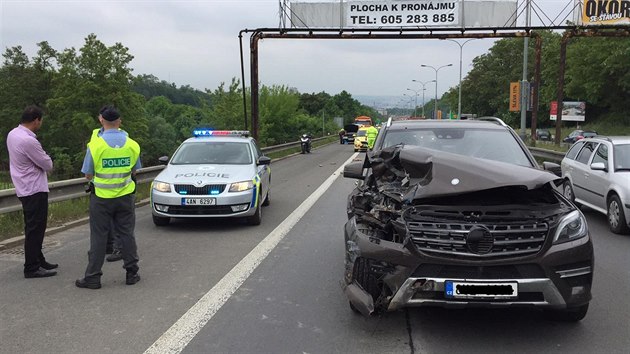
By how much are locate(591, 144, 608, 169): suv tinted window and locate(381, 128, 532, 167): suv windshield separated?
414 centimetres

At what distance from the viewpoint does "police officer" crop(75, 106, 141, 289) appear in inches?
221

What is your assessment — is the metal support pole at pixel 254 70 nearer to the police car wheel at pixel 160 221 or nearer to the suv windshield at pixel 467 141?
the police car wheel at pixel 160 221

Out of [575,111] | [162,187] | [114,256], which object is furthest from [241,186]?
[575,111]

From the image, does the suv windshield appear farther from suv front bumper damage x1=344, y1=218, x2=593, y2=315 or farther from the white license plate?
the white license plate

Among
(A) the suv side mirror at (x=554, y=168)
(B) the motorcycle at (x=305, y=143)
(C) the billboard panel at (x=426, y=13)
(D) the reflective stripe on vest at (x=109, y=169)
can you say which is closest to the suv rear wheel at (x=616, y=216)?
(A) the suv side mirror at (x=554, y=168)

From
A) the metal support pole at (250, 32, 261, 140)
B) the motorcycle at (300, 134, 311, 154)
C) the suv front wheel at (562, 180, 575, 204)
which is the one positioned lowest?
the motorcycle at (300, 134, 311, 154)

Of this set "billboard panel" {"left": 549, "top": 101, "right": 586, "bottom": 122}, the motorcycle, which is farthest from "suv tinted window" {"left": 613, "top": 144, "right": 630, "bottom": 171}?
"billboard panel" {"left": 549, "top": 101, "right": 586, "bottom": 122}

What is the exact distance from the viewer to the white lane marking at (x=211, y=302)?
4.08 metres

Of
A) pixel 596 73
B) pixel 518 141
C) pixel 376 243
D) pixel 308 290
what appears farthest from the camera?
pixel 596 73

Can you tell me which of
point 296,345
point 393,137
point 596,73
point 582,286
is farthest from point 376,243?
point 596,73

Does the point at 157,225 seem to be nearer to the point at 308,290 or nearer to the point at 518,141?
the point at 308,290

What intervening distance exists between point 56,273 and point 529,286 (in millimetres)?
4976

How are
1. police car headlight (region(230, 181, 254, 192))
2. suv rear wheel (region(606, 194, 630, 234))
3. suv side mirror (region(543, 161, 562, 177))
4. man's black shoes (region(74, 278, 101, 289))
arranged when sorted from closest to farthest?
man's black shoes (region(74, 278, 101, 289)) → suv side mirror (region(543, 161, 562, 177)) → suv rear wheel (region(606, 194, 630, 234)) → police car headlight (region(230, 181, 254, 192))

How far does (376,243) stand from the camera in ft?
13.4
